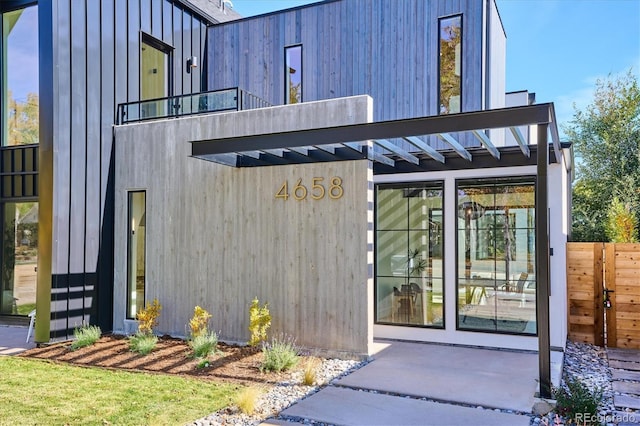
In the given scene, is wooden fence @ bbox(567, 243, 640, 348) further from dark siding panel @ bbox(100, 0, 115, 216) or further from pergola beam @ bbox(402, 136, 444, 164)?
dark siding panel @ bbox(100, 0, 115, 216)

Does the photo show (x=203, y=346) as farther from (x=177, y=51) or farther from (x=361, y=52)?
(x=177, y=51)

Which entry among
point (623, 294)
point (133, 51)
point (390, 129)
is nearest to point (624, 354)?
point (623, 294)

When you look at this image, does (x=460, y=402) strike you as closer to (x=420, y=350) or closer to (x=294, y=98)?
(x=420, y=350)

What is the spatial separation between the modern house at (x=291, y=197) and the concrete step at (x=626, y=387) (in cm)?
118

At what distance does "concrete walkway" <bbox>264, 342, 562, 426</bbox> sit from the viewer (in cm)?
447

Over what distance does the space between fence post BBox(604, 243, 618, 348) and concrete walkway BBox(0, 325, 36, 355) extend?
8.96 m

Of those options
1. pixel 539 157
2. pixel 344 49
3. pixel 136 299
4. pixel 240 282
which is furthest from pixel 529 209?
pixel 136 299

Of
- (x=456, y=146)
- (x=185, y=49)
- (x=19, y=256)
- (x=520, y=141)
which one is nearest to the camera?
(x=520, y=141)

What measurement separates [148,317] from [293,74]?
6.09 meters

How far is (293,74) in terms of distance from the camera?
10.8m

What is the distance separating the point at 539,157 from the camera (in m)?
4.97

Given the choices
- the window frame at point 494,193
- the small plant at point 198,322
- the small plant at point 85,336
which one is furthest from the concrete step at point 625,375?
the small plant at point 85,336

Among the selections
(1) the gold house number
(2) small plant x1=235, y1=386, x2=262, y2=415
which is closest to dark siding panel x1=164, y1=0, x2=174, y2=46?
(1) the gold house number

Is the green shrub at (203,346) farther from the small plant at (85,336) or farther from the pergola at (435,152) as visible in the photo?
the pergola at (435,152)
